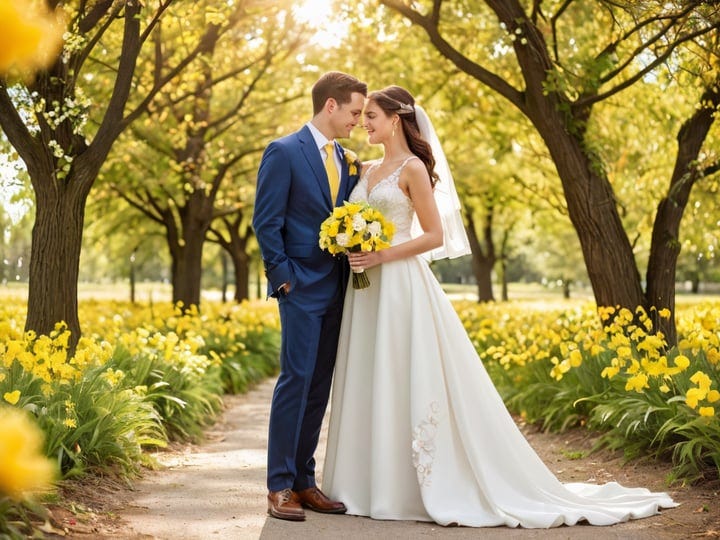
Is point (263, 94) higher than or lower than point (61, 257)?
higher

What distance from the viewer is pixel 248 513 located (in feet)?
15.9

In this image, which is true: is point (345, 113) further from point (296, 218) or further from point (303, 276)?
point (303, 276)

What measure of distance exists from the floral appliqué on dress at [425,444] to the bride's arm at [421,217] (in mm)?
910

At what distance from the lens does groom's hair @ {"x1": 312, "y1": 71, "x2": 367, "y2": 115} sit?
4902 millimetres

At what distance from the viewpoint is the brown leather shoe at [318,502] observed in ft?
15.9

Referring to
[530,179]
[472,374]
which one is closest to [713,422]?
[472,374]

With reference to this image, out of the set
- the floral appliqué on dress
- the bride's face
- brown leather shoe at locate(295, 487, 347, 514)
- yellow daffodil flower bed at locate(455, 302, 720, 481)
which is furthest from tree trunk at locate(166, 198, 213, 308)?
the floral appliqué on dress

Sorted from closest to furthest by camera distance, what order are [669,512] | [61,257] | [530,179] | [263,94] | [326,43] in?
1. [669,512]
2. [61,257]
3. [326,43]
4. [263,94]
5. [530,179]

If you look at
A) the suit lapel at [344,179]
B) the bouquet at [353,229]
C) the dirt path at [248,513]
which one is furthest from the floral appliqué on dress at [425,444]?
the suit lapel at [344,179]

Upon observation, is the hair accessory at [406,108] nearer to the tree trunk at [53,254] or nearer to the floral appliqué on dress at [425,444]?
the floral appliqué on dress at [425,444]

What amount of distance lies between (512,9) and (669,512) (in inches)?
205

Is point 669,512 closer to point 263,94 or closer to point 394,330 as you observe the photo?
point 394,330

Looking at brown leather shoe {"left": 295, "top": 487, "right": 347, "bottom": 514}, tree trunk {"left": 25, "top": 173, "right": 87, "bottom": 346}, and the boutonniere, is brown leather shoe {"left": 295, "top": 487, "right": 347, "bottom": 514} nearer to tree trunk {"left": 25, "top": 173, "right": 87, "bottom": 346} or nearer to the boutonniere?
the boutonniere

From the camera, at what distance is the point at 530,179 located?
2178cm
